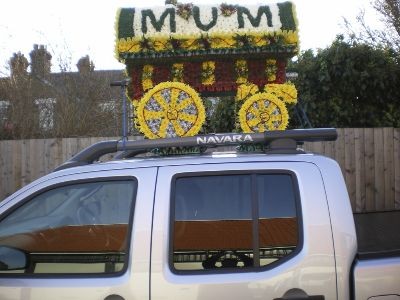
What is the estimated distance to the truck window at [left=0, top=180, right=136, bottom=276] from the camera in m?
2.73

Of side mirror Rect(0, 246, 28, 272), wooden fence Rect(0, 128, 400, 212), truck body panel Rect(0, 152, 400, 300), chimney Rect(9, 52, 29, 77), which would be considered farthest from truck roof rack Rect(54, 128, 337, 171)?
chimney Rect(9, 52, 29, 77)

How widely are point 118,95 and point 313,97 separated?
5.90 metres

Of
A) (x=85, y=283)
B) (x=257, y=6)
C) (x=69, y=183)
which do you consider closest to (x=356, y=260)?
(x=85, y=283)

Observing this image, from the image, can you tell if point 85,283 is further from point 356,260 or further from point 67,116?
point 67,116

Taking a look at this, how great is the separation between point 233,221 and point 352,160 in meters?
7.03

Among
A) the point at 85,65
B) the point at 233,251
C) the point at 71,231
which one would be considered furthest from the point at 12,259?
the point at 85,65

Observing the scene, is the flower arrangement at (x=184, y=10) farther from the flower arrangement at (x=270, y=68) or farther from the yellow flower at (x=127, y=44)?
the flower arrangement at (x=270, y=68)

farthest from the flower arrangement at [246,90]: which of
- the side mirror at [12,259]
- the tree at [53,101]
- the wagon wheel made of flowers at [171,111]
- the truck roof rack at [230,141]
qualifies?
the tree at [53,101]

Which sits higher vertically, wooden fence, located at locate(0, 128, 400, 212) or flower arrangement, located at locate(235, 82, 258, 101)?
flower arrangement, located at locate(235, 82, 258, 101)

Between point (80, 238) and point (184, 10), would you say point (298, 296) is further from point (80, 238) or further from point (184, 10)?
point (184, 10)

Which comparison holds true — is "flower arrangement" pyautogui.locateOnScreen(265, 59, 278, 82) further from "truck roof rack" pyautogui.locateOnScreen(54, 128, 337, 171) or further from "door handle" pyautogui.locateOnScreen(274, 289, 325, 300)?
"door handle" pyautogui.locateOnScreen(274, 289, 325, 300)

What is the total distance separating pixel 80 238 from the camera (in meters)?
2.81

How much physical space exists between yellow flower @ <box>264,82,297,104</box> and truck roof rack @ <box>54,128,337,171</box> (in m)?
1.33

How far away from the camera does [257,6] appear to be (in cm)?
451
